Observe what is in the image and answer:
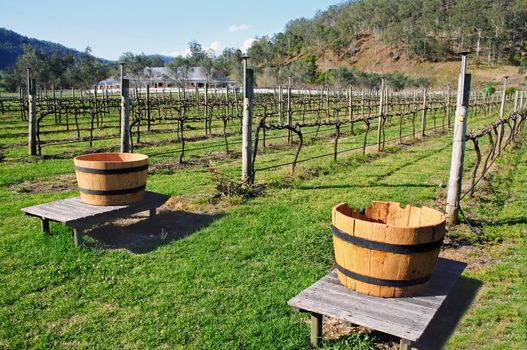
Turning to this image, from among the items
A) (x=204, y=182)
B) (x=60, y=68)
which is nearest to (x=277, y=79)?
(x=60, y=68)

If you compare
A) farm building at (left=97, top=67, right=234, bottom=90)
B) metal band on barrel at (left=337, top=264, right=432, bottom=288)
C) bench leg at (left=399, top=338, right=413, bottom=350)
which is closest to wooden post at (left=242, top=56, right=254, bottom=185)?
metal band on barrel at (left=337, top=264, right=432, bottom=288)

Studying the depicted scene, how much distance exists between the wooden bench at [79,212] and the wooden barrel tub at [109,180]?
11cm

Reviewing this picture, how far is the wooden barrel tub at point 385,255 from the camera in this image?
381cm

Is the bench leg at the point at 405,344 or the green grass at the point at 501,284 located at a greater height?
the bench leg at the point at 405,344

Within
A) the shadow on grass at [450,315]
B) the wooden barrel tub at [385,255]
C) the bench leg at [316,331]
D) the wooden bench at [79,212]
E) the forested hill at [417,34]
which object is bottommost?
the shadow on grass at [450,315]

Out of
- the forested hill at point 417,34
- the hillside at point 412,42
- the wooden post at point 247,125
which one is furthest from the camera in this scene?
the forested hill at point 417,34

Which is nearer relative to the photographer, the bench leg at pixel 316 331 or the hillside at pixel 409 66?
the bench leg at pixel 316 331

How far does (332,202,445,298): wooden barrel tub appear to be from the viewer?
150 inches

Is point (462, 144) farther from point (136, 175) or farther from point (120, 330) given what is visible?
point (120, 330)

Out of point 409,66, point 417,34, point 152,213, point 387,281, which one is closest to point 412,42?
point 417,34

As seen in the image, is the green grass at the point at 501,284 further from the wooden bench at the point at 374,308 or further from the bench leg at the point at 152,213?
the bench leg at the point at 152,213

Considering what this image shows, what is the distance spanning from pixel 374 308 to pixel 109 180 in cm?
417

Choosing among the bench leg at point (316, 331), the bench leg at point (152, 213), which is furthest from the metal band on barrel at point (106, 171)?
the bench leg at point (316, 331)

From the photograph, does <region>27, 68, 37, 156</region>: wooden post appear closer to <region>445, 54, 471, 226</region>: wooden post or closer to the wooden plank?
the wooden plank
